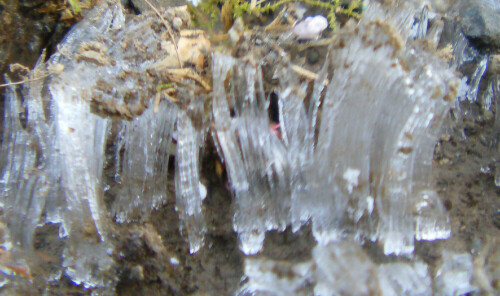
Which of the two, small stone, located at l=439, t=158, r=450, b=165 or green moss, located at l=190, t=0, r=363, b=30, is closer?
small stone, located at l=439, t=158, r=450, b=165

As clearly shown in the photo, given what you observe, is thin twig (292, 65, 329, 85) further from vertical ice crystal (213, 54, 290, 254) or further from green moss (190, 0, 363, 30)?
green moss (190, 0, 363, 30)

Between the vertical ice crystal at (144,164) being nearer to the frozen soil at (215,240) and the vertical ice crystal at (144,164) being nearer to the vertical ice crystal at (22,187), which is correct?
the frozen soil at (215,240)

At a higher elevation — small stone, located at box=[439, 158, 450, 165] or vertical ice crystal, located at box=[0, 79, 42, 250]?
small stone, located at box=[439, 158, 450, 165]

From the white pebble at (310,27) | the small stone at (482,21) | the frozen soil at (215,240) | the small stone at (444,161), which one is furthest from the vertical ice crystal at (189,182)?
the small stone at (482,21)

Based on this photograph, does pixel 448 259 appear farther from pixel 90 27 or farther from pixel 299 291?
pixel 90 27

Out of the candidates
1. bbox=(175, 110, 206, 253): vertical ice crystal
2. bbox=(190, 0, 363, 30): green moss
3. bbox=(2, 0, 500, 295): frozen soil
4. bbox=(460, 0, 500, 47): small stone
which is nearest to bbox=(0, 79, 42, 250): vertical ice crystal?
bbox=(2, 0, 500, 295): frozen soil

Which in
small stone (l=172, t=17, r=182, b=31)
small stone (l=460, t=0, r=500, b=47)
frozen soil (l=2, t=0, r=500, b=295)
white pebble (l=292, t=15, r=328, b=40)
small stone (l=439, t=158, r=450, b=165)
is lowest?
frozen soil (l=2, t=0, r=500, b=295)

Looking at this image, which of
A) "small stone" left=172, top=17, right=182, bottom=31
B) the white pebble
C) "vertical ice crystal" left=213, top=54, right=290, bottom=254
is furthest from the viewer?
"small stone" left=172, top=17, right=182, bottom=31
